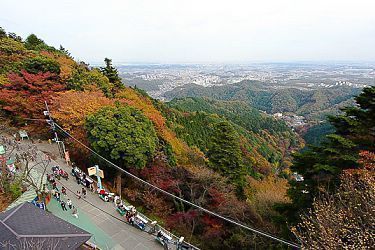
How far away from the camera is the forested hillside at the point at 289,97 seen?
413ft

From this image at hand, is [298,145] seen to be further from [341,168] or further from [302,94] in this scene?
[302,94]

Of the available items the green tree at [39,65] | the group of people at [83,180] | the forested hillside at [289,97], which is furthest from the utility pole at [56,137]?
the forested hillside at [289,97]

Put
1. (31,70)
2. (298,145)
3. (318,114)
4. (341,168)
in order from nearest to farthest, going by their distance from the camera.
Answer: (341,168)
(31,70)
(298,145)
(318,114)

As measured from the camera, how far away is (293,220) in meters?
13.3

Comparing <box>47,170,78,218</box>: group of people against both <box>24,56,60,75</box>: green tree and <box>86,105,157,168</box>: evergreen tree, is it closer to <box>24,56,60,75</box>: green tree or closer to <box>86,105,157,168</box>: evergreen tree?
<box>86,105,157,168</box>: evergreen tree

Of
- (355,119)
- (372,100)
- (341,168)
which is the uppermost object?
(372,100)

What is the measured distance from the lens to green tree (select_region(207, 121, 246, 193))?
20.2 m

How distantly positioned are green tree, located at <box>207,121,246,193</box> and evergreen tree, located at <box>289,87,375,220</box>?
679 cm

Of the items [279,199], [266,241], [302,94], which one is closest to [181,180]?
[266,241]

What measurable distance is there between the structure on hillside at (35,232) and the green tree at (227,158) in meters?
12.0

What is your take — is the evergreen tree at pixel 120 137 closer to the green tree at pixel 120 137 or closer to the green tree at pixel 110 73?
the green tree at pixel 120 137

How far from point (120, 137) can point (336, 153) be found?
37.3 feet

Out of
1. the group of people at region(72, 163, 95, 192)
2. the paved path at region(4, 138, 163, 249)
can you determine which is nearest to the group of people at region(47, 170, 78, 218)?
the paved path at region(4, 138, 163, 249)

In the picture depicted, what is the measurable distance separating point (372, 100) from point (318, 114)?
114033mm
